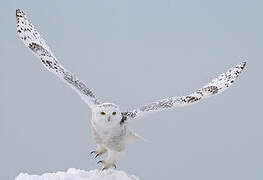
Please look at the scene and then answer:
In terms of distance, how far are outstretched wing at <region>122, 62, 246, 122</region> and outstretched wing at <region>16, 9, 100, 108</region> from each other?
0.28 m

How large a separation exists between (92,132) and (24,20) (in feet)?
3.07

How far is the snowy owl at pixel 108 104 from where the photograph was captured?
3.23 metres

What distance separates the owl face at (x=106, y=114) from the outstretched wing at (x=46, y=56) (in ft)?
0.40

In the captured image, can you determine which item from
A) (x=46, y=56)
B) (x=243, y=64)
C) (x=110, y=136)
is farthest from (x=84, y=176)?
(x=243, y=64)

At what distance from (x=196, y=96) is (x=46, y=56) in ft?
3.41

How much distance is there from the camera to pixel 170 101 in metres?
3.39

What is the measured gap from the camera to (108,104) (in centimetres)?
323

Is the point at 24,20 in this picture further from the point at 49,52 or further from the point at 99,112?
the point at 99,112

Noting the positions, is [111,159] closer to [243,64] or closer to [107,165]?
[107,165]

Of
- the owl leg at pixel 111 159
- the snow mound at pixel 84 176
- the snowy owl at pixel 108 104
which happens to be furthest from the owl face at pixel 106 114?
the snow mound at pixel 84 176

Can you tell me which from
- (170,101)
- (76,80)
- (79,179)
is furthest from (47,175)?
(170,101)

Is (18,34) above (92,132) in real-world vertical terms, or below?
above

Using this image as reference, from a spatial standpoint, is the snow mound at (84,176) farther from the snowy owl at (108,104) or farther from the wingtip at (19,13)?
the wingtip at (19,13)

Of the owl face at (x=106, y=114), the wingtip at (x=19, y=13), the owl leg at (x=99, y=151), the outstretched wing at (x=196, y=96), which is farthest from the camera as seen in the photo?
the wingtip at (x=19, y=13)
